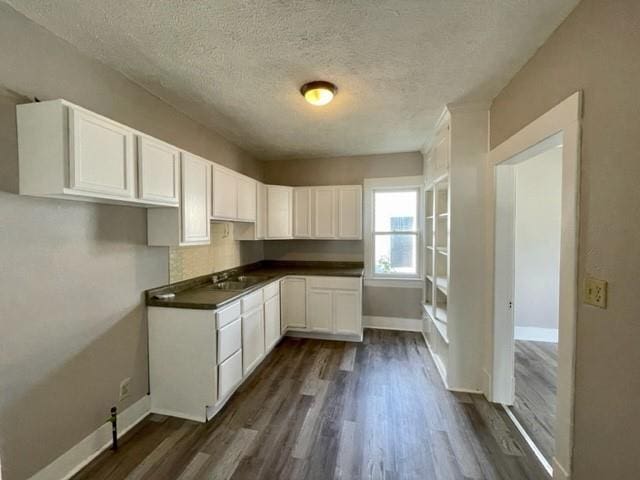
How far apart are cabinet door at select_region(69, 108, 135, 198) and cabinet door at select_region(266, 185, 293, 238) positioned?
2.19 meters

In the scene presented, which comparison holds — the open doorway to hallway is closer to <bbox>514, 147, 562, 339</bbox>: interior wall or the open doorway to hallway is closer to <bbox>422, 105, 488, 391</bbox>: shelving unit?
<bbox>514, 147, 562, 339</bbox>: interior wall

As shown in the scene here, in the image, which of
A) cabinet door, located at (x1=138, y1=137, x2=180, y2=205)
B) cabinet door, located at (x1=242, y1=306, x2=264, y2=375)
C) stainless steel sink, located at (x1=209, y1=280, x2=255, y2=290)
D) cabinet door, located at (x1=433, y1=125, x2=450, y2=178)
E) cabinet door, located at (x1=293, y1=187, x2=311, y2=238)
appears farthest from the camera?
cabinet door, located at (x1=293, y1=187, x2=311, y2=238)

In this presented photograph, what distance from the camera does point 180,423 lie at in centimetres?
215

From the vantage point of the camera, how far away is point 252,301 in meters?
2.79

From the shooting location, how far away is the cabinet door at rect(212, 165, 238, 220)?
8.71 ft

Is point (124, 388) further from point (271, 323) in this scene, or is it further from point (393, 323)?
point (393, 323)

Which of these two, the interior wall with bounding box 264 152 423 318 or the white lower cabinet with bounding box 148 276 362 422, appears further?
the interior wall with bounding box 264 152 423 318

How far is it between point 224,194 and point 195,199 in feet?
1.59

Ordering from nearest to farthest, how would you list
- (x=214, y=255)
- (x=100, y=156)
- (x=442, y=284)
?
(x=100, y=156)
(x=442, y=284)
(x=214, y=255)

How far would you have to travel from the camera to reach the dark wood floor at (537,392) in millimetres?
2020

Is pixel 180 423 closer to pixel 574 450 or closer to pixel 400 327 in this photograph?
pixel 574 450

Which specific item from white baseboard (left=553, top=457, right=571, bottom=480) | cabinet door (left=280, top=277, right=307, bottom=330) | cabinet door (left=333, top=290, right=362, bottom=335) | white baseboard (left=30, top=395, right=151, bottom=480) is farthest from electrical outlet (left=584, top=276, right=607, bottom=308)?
white baseboard (left=30, top=395, right=151, bottom=480)

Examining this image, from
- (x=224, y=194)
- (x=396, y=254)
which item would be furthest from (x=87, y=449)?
(x=396, y=254)

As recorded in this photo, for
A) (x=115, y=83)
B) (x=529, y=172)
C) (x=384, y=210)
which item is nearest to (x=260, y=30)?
(x=115, y=83)
